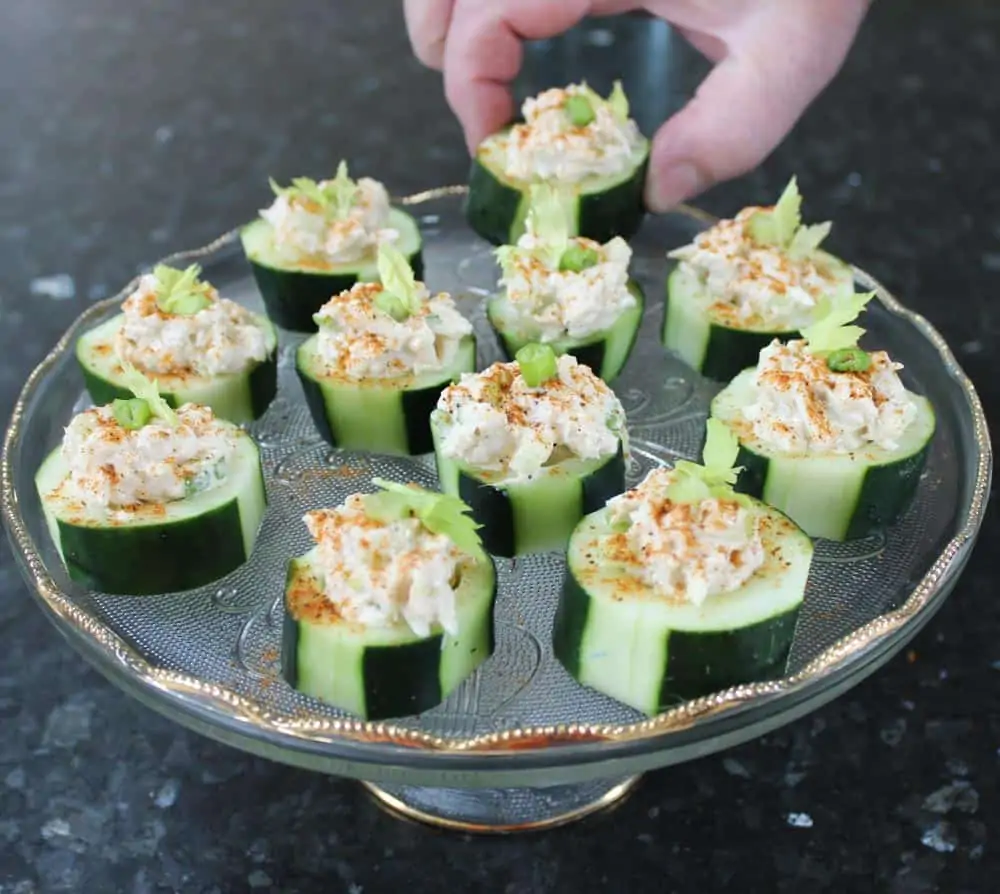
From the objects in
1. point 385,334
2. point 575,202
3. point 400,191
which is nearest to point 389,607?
point 385,334

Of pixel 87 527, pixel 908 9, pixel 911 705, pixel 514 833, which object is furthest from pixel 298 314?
pixel 908 9

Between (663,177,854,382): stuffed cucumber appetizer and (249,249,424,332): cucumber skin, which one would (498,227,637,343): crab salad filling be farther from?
(249,249,424,332): cucumber skin

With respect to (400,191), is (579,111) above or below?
above

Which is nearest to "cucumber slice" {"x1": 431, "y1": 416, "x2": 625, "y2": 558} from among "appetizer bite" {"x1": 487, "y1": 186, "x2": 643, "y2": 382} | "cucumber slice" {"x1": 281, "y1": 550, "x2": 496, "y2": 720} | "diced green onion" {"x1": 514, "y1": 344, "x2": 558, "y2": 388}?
"diced green onion" {"x1": 514, "y1": 344, "x2": 558, "y2": 388}

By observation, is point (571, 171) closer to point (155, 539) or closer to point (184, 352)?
point (184, 352)

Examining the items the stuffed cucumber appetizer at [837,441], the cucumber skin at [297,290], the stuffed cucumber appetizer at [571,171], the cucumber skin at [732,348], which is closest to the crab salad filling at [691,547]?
the stuffed cucumber appetizer at [837,441]
